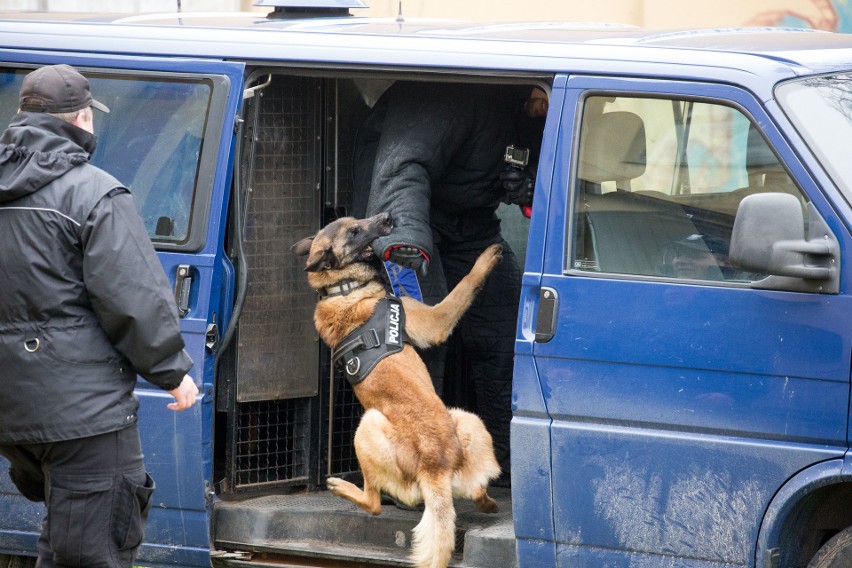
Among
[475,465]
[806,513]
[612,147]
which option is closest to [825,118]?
[612,147]

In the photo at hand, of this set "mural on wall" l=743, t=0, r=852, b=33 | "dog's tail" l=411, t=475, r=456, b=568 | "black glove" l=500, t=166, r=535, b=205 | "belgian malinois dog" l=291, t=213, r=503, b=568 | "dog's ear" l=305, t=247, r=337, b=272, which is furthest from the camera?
A: "mural on wall" l=743, t=0, r=852, b=33

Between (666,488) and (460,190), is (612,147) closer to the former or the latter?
(666,488)

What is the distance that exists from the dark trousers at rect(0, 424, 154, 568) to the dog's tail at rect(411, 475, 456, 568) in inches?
44.0

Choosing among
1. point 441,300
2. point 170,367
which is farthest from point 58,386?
point 441,300

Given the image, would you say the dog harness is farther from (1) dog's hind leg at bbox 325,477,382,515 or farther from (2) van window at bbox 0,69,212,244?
(2) van window at bbox 0,69,212,244

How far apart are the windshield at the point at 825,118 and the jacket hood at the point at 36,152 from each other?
2.12 metres

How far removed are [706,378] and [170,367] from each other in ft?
5.29

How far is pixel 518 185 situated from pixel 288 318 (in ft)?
3.64

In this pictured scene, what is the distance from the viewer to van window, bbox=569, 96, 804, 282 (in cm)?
376

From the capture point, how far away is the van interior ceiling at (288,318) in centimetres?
484

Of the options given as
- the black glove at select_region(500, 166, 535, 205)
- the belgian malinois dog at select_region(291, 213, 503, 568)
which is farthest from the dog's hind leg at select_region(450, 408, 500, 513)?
the black glove at select_region(500, 166, 535, 205)

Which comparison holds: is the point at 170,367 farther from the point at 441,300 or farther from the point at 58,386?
the point at 441,300

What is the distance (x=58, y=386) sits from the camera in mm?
3348

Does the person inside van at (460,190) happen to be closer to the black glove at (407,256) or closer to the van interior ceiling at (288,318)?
the black glove at (407,256)
